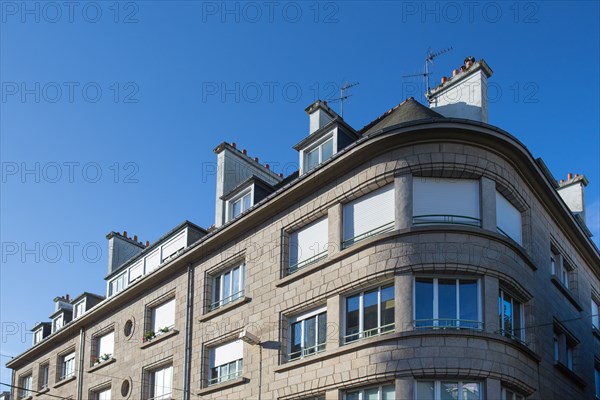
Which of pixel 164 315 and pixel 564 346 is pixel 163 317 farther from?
pixel 564 346

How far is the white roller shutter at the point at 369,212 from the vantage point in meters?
17.8

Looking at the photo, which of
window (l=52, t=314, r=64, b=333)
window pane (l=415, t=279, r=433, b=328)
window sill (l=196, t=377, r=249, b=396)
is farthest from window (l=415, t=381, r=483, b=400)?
window (l=52, t=314, r=64, b=333)

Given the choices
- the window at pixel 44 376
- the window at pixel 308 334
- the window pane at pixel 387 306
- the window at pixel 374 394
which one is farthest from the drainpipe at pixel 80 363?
the window pane at pixel 387 306

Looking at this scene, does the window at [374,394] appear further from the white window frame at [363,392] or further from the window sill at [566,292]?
the window sill at [566,292]

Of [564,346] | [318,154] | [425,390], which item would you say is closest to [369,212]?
[318,154]

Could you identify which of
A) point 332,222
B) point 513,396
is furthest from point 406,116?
point 513,396

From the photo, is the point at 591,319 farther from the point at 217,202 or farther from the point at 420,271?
the point at 217,202

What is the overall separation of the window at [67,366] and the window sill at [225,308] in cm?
929

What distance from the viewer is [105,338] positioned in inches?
1096

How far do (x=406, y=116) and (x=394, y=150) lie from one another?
174cm

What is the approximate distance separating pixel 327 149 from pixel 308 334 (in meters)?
4.59

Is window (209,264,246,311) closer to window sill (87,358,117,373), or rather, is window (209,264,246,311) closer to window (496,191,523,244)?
window sill (87,358,117,373)

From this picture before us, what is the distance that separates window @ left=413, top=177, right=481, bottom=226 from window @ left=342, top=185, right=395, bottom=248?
0.58 meters

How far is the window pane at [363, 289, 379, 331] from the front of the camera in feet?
57.2
